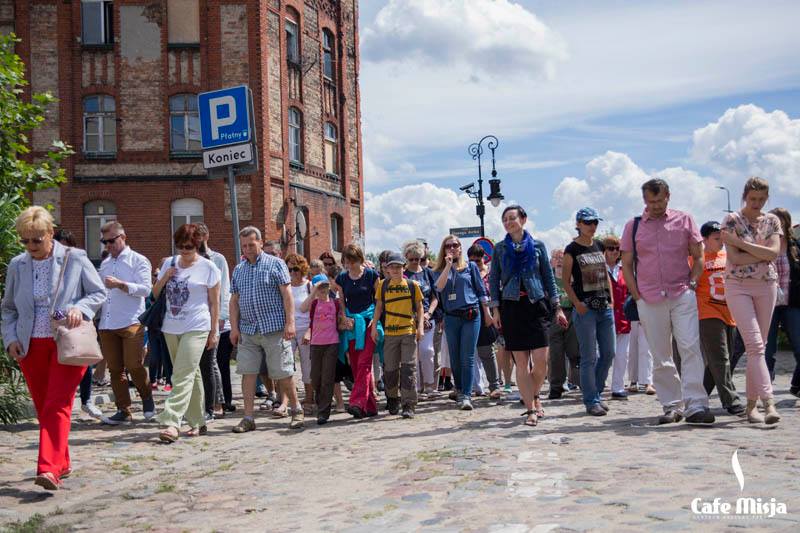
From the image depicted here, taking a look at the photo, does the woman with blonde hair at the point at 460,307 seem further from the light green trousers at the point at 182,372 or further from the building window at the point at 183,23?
the building window at the point at 183,23

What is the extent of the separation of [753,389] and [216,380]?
5.62 metres

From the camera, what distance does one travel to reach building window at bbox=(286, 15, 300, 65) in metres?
30.6

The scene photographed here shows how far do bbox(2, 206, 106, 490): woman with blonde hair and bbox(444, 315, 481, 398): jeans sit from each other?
4.71 metres

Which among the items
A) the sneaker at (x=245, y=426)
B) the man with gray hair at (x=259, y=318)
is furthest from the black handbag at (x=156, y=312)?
the sneaker at (x=245, y=426)

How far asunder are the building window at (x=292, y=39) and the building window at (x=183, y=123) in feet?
13.7

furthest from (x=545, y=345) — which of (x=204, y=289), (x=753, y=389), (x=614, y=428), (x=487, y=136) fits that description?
(x=487, y=136)

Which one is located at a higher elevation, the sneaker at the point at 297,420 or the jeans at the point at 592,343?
the jeans at the point at 592,343

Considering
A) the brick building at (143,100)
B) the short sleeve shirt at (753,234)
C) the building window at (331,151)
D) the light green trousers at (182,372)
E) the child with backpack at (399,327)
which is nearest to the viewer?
the short sleeve shirt at (753,234)

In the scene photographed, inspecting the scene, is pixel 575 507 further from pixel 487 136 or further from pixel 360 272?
pixel 487 136

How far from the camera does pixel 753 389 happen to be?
7.48 metres

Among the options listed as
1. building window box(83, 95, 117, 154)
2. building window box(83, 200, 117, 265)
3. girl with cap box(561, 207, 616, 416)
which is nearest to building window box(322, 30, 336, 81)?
building window box(83, 95, 117, 154)

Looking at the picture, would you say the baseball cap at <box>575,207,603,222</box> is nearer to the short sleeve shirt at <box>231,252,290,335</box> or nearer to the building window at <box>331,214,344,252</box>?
the short sleeve shirt at <box>231,252,290,335</box>

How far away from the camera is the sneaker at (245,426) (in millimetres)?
8898

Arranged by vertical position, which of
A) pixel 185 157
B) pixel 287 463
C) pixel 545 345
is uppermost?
pixel 185 157
